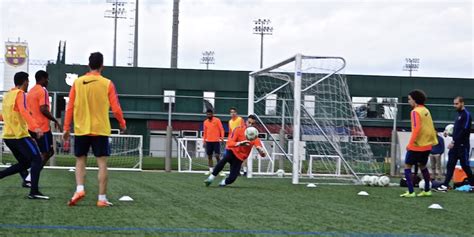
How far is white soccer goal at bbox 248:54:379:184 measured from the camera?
15.0 metres

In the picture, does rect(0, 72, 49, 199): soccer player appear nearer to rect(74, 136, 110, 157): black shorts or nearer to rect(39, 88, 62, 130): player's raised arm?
rect(39, 88, 62, 130): player's raised arm

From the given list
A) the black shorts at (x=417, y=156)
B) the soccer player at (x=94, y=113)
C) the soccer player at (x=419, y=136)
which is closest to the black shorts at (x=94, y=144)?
the soccer player at (x=94, y=113)

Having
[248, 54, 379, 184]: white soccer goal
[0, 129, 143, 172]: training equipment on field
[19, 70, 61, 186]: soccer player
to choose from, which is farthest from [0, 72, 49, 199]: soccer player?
[0, 129, 143, 172]: training equipment on field

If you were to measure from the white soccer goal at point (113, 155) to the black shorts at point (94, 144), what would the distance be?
12.3 metres

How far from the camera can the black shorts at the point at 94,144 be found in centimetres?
793

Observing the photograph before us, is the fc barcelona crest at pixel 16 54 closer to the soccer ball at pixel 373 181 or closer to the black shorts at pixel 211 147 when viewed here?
the black shorts at pixel 211 147

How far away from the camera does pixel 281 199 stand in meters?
9.77

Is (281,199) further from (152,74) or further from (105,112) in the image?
(152,74)

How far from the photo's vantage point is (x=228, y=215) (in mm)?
7227

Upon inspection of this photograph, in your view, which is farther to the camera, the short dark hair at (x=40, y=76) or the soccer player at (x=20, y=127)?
the short dark hair at (x=40, y=76)

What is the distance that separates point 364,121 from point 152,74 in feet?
90.9

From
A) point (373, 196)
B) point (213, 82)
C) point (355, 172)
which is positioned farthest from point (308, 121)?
point (213, 82)

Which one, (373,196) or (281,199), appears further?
(373,196)

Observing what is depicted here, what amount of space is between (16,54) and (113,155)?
42090 millimetres
